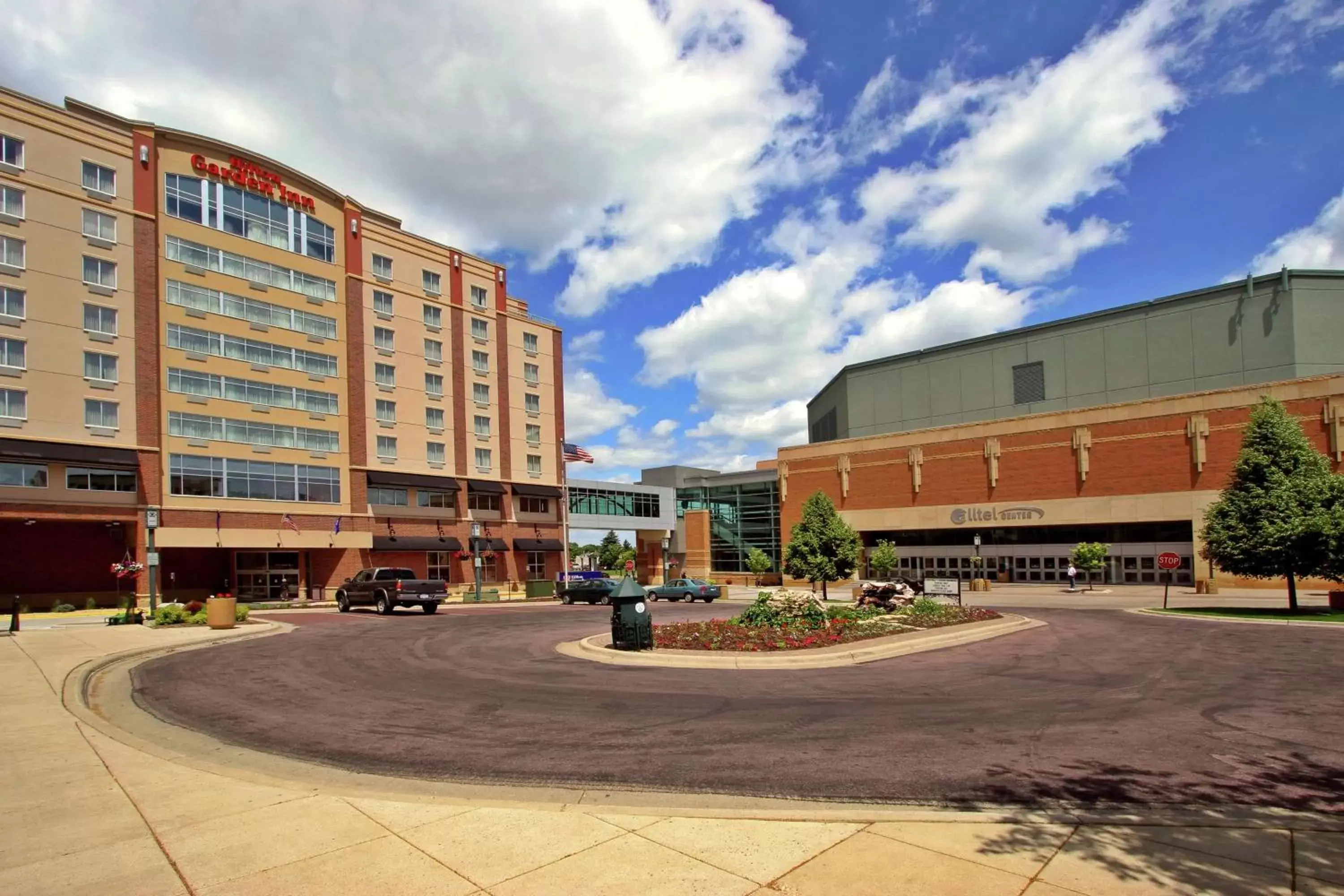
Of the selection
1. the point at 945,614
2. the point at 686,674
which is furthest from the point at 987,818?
the point at 945,614

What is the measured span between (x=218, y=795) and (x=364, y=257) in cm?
5145

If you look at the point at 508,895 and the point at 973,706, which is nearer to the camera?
the point at 508,895

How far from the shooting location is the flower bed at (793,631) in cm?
1647

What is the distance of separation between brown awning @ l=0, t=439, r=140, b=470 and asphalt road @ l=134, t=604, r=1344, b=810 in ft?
85.4

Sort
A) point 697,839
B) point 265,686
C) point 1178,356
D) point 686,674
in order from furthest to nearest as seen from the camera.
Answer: point 1178,356 < point 686,674 < point 265,686 < point 697,839

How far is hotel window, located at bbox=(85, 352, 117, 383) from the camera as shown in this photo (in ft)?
127

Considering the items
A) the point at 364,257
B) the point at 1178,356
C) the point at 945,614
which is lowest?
the point at 945,614

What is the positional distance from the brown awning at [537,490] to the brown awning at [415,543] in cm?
719

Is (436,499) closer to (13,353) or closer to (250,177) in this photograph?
(250,177)

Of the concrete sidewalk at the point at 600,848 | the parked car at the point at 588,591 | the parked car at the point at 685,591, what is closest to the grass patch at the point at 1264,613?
the parked car at the point at 685,591

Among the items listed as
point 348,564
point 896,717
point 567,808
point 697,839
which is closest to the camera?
point 697,839

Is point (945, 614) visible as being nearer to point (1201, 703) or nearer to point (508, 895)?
point (1201, 703)

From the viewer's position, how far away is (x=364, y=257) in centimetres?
5244

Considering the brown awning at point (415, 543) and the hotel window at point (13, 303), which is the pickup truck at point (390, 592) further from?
the hotel window at point (13, 303)
